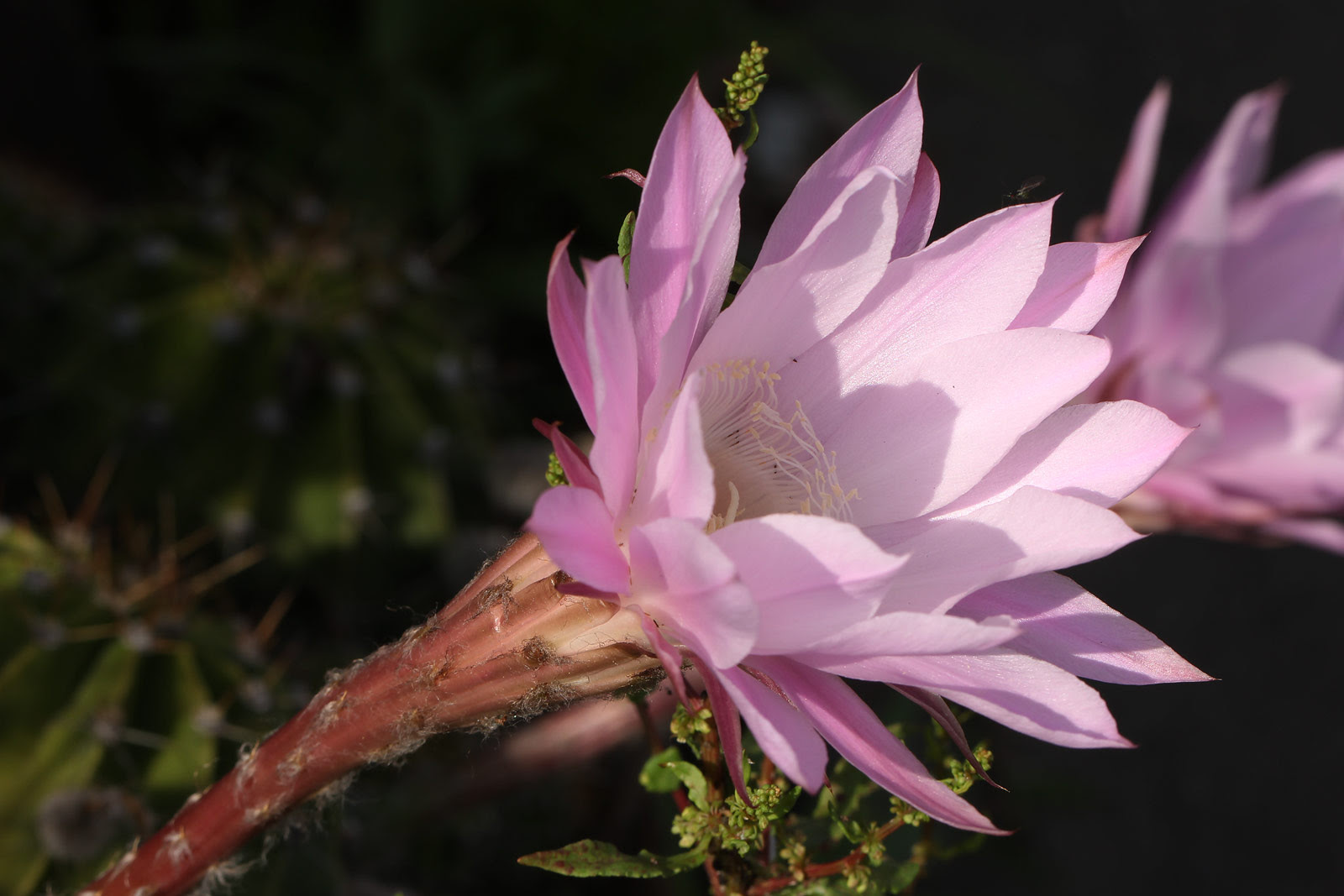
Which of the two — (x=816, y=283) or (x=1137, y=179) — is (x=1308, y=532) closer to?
(x=1137, y=179)

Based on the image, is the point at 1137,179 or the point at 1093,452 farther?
the point at 1137,179

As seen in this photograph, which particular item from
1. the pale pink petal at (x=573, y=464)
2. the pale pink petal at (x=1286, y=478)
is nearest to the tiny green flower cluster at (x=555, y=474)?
the pale pink petal at (x=573, y=464)

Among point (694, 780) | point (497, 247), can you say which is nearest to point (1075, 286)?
point (694, 780)

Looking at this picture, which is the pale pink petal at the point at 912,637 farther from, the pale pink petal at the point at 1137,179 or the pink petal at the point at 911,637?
the pale pink petal at the point at 1137,179

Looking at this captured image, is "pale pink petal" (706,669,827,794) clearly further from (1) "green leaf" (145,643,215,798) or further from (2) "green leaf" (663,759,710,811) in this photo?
(1) "green leaf" (145,643,215,798)

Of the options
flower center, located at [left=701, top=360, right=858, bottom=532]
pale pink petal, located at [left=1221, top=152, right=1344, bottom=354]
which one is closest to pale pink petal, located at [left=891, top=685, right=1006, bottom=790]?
flower center, located at [left=701, top=360, right=858, bottom=532]

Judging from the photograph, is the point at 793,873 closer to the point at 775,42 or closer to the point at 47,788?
the point at 47,788
